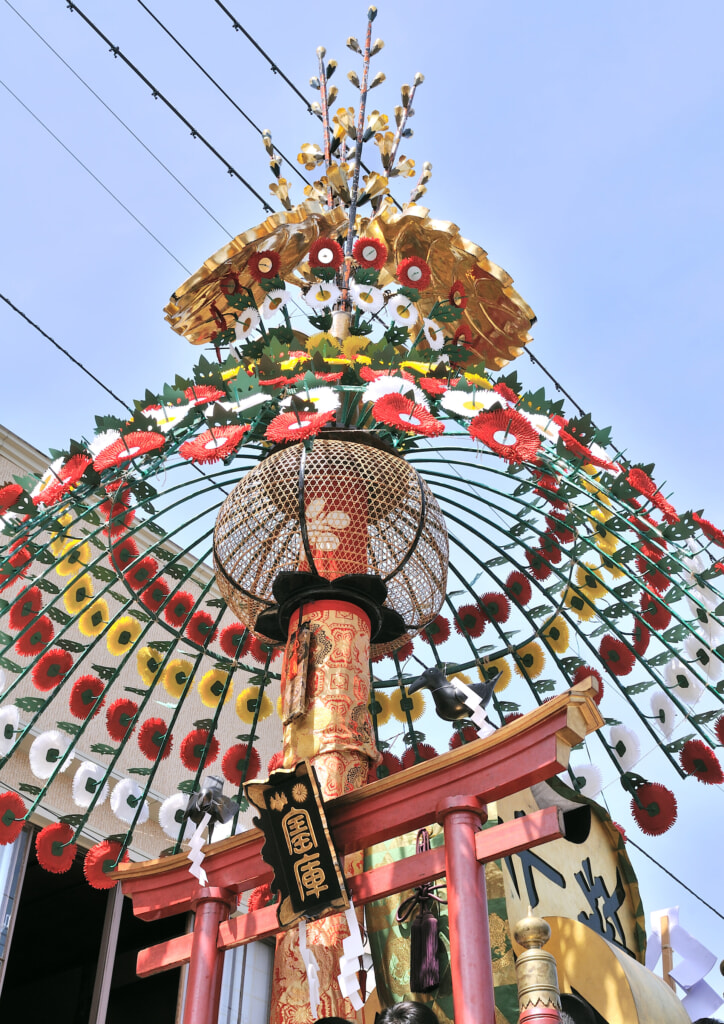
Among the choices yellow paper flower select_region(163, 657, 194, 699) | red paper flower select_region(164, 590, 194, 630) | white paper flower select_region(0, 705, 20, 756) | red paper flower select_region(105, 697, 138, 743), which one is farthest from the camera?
red paper flower select_region(164, 590, 194, 630)

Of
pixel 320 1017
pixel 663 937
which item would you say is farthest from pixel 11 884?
pixel 663 937

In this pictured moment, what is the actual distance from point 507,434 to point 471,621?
2476mm

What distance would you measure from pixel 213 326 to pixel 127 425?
1.62m

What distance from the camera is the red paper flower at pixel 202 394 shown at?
5.67m

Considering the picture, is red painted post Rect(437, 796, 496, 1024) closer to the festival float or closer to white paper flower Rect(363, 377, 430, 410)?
the festival float

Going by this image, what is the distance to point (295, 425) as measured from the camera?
533cm

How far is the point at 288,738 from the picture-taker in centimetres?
539

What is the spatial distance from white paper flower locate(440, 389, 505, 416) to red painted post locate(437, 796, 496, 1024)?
1.98 m

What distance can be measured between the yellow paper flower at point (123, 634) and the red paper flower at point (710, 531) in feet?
11.0

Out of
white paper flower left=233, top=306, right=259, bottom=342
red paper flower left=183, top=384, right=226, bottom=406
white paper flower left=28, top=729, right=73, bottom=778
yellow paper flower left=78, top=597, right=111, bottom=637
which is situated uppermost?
white paper flower left=233, top=306, right=259, bottom=342

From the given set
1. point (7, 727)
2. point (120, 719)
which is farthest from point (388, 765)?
point (7, 727)

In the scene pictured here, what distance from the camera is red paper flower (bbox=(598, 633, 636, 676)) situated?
6.91 m

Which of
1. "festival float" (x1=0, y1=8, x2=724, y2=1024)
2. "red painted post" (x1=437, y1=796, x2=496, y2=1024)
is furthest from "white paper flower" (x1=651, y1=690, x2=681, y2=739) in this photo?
"red painted post" (x1=437, y1=796, x2=496, y2=1024)

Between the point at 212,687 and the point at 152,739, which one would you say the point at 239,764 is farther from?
the point at 152,739
